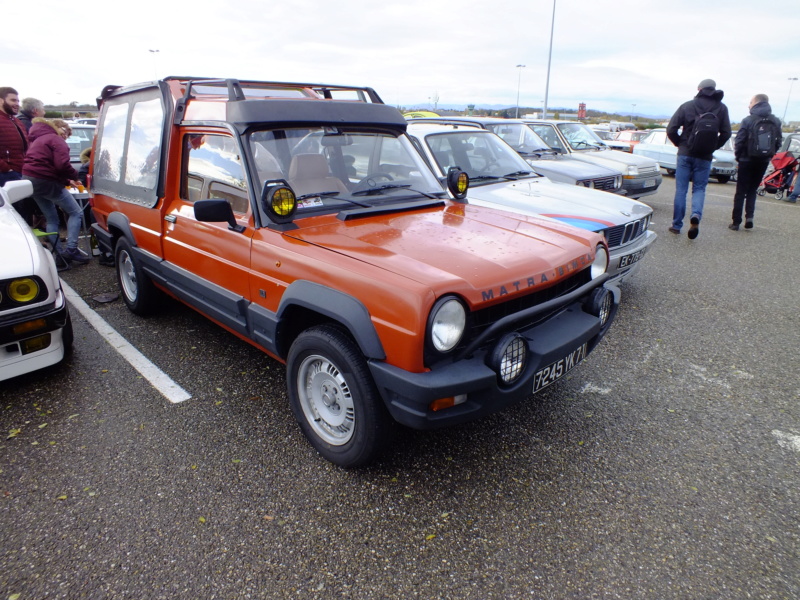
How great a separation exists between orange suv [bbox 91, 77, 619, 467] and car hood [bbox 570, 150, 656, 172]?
217 inches

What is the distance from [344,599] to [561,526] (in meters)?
1.03

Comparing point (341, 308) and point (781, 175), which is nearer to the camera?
point (341, 308)

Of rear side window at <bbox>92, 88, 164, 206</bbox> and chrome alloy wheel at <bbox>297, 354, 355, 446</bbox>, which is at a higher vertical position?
rear side window at <bbox>92, 88, 164, 206</bbox>

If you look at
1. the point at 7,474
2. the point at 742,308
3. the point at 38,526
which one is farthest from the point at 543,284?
the point at 742,308

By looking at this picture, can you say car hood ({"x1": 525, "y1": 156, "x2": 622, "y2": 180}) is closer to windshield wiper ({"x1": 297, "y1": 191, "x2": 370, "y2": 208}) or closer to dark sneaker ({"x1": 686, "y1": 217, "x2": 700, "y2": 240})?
dark sneaker ({"x1": 686, "y1": 217, "x2": 700, "y2": 240})

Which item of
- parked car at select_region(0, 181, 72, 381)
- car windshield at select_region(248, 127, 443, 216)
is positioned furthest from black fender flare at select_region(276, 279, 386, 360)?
parked car at select_region(0, 181, 72, 381)

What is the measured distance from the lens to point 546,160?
7.68 metres

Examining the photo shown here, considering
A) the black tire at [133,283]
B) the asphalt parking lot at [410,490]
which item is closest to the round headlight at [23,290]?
the asphalt parking lot at [410,490]

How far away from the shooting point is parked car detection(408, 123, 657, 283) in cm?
464

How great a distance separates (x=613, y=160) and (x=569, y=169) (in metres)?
2.32

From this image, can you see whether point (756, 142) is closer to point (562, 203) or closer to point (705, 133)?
point (705, 133)

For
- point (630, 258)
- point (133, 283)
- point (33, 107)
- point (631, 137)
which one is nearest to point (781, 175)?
point (631, 137)

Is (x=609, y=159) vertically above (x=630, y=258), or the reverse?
(x=609, y=159)

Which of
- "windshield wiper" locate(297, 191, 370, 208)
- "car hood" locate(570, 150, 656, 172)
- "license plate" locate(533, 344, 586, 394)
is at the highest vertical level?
"car hood" locate(570, 150, 656, 172)
